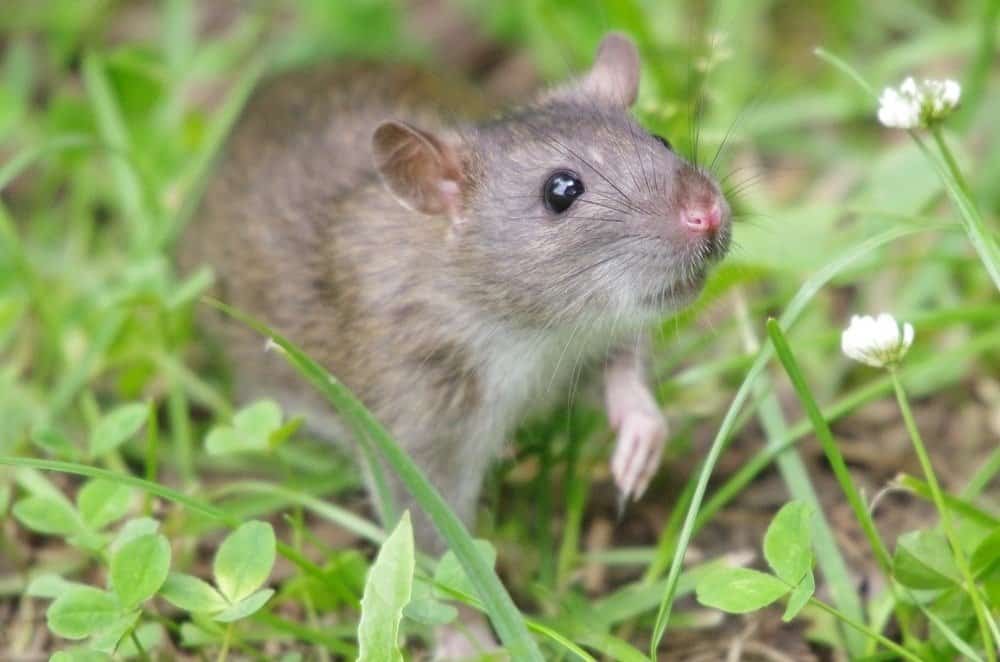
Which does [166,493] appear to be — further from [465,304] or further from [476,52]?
[476,52]

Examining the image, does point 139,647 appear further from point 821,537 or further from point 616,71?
point 616,71

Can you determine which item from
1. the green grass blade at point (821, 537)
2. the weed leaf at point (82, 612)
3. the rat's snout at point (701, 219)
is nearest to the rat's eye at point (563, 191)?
the rat's snout at point (701, 219)

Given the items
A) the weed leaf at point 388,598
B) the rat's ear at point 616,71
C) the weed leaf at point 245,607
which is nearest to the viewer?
the weed leaf at point 388,598

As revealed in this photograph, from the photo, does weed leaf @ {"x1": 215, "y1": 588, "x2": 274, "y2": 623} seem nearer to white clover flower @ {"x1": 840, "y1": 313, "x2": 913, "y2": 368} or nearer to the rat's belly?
the rat's belly

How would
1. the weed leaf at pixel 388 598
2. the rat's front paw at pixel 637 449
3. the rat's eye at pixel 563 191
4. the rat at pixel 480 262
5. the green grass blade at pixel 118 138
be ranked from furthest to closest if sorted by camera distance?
the green grass blade at pixel 118 138
the rat's front paw at pixel 637 449
the rat's eye at pixel 563 191
the rat at pixel 480 262
the weed leaf at pixel 388 598

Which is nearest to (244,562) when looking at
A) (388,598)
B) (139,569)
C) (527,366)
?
(139,569)

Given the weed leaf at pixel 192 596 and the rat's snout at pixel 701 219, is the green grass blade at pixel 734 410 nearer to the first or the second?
the rat's snout at pixel 701 219

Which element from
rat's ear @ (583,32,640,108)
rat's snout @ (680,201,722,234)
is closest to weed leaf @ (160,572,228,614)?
rat's snout @ (680,201,722,234)
